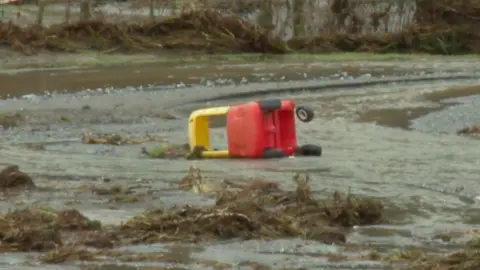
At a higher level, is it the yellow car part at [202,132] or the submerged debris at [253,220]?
the submerged debris at [253,220]

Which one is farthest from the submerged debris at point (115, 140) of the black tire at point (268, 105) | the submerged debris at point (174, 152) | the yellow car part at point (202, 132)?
the black tire at point (268, 105)

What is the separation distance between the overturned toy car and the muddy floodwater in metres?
0.25

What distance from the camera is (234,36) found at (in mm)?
29656

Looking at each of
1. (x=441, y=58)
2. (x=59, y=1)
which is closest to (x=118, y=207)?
(x=441, y=58)

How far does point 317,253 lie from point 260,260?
1.46ft

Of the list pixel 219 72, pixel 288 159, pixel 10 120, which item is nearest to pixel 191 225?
pixel 288 159

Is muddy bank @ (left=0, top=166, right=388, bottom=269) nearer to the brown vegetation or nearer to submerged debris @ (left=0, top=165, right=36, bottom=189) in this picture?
submerged debris @ (left=0, top=165, right=36, bottom=189)

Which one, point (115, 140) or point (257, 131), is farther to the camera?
point (115, 140)

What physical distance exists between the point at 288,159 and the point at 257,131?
418 millimetres

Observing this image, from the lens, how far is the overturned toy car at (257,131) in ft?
43.9

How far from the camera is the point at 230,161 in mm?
13328

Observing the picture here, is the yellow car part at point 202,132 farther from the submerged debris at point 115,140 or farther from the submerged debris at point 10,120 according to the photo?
the submerged debris at point 10,120

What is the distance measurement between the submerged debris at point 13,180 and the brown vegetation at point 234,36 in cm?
1609

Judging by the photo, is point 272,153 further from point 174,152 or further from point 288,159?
point 174,152
